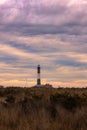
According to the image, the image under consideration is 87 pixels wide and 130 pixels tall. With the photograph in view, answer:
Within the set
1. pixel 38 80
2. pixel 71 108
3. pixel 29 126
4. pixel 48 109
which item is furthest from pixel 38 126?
pixel 38 80

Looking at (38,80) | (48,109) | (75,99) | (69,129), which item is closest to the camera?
(69,129)

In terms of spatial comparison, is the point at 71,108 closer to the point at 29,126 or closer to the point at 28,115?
the point at 28,115

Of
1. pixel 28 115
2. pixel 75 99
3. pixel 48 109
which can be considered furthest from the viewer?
pixel 75 99

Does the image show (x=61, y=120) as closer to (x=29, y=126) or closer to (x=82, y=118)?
(x=82, y=118)

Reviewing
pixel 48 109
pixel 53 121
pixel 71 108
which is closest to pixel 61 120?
pixel 53 121

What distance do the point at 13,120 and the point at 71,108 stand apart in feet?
17.0

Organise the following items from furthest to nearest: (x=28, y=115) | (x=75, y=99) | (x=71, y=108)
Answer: (x=75, y=99) < (x=71, y=108) < (x=28, y=115)

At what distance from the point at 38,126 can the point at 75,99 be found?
8.37 meters

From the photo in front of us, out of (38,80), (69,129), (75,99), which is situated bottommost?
(69,129)

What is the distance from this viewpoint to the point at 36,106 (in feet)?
66.8

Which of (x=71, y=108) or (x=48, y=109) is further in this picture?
(x=71, y=108)

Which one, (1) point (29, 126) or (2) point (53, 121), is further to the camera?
(2) point (53, 121)

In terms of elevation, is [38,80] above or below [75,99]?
above

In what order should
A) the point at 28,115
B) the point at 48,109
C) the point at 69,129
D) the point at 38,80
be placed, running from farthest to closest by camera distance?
the point at 38,80, the point at 48,109, the point at 28,115, the point at 69,129
